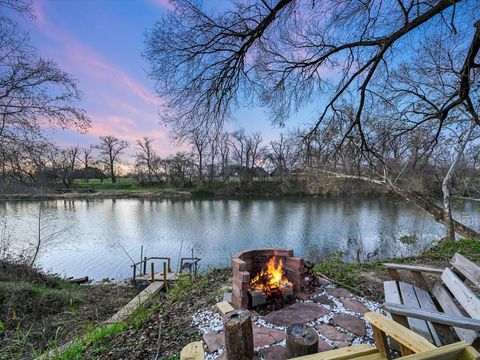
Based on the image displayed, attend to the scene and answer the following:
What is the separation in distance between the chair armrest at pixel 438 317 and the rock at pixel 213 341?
1.57 m

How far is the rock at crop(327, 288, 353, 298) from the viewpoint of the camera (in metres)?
3.41

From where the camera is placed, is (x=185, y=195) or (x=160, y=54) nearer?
(x=160, y=54)

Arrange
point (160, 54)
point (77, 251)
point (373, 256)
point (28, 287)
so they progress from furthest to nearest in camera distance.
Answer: point (77, 251)
point (373, 256)
point (28, 287)
point (160, 54)

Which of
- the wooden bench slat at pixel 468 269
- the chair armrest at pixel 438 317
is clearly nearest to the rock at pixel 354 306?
the wooden bench slat at pixel 468 269

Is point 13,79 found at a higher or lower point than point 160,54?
higher

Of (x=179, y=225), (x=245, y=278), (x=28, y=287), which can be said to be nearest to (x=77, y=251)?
(x=179, y=225)

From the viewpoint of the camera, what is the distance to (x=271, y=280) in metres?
3.42

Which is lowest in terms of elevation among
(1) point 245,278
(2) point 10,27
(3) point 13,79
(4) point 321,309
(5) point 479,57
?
(4) point 321,309

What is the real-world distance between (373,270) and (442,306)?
2.59m

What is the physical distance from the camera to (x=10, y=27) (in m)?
4.24

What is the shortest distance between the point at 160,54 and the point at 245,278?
2.86 meters

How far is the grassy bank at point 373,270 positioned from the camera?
378 centimetres

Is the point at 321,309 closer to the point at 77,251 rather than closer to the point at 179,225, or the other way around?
the point at 77,251

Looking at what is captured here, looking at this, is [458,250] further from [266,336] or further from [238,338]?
[238,338]
